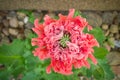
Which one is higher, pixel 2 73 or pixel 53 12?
pixel 53 12

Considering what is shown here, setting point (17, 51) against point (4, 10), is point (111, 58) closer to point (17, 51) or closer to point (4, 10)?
point (4, 10)

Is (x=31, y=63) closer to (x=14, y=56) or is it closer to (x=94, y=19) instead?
(x=14, y=56)

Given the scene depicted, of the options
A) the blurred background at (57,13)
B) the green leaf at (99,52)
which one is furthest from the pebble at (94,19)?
the green leaf at (99,52)

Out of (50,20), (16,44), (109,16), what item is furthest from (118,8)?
(50,20)

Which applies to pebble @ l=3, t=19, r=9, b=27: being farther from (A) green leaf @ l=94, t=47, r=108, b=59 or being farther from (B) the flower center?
(B) the flower center

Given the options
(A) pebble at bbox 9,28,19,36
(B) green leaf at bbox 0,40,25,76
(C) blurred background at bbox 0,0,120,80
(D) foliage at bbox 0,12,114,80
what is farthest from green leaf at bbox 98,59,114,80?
(A) pebble at bbox 9,28,19,36

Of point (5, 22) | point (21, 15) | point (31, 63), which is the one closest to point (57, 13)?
point (21, 15)

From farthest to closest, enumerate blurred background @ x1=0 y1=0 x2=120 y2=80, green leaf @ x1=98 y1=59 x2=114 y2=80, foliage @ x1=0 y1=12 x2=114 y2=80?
1. blurred background @ x1=0 y1=0 x2=120 y2=80
2. green leaf @ x1=98 y1=59 x2=114 y2=80
3. foliage @ x1=0 y1=12 x2=114 y2=80
